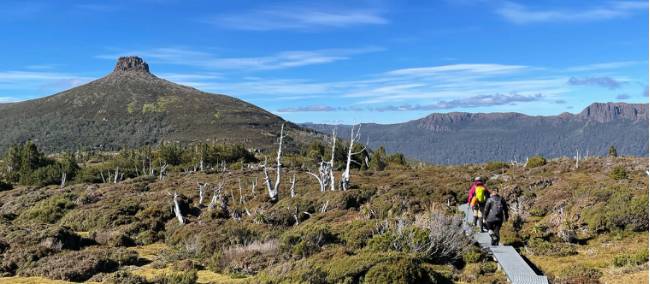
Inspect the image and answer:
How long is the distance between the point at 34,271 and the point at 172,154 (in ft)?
227

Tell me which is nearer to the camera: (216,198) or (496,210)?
(496,210)

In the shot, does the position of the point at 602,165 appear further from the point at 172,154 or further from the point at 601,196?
the point at 172,154

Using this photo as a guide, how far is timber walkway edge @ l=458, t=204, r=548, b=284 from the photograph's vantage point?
10625mm

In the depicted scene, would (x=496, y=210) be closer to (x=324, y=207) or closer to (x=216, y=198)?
(x=324, y=207)

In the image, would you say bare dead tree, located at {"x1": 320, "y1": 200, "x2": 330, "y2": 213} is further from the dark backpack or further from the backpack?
the dark backpack

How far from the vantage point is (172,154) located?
264 ft

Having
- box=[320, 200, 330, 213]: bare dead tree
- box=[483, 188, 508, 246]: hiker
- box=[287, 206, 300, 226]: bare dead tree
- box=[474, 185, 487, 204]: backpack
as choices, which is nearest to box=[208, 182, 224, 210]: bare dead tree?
box=[287, 206, 300, 226]: bare dead tree

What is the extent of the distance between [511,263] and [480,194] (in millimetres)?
3344

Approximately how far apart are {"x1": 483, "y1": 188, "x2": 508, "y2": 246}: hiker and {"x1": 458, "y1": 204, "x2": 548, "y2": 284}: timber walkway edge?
0.32 metres

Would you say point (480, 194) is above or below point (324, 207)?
above

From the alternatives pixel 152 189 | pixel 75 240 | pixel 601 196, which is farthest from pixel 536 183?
pixel 152 189

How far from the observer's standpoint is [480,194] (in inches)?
597

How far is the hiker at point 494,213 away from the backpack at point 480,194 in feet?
2.33

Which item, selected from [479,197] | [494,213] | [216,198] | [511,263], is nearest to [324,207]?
[216,198]
